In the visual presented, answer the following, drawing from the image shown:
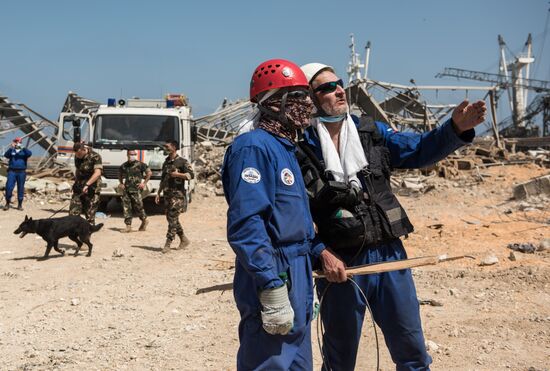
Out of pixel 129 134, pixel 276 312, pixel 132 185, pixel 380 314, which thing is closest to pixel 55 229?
pixel 132 185

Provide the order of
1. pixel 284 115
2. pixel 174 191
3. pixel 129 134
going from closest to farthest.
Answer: pixel 284 115
pixel 174 191
pixel 129 134

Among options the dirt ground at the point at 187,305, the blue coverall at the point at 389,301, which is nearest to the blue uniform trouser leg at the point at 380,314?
the blue coverall at the point at 389,301

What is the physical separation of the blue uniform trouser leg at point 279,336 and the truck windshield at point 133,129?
1066cm

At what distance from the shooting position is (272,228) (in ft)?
8.20

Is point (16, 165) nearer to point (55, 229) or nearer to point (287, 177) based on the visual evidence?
point (55, 229)

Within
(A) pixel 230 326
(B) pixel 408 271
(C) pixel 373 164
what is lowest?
(A) pixel 230 326

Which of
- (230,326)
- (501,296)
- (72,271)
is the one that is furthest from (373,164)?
(72,271)

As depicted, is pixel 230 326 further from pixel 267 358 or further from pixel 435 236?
pixel 435 236

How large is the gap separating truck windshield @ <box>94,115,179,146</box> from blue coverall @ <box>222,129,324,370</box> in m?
10.6

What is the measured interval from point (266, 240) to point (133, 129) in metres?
11.1

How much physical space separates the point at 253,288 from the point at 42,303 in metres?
4.46

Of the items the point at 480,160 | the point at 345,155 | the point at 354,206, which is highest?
the point at 480,160

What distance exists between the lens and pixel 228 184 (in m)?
2.61

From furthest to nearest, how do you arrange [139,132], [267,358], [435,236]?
[139,132], [435,236], [267,358]
